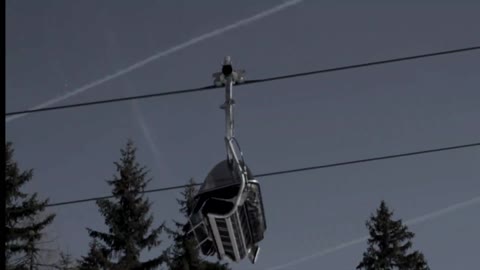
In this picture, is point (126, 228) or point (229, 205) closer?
point (229, 205)

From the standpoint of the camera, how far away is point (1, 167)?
5.69 m

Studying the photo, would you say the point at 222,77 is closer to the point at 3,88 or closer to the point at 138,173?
the point at 3,88

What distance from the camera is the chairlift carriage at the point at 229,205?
7.85m

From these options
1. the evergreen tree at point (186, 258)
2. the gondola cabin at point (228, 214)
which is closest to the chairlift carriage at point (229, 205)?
the gondola cabin at point (228, 214)

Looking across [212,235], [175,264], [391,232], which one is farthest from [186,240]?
[212,235]

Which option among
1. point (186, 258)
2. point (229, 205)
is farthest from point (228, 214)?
point (186, 258)

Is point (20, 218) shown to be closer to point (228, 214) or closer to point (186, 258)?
point (186, 258)

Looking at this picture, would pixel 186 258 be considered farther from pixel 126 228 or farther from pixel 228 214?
pixel 228 214

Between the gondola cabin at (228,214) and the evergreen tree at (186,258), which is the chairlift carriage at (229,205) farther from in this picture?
the evergreen tree at (186,258)

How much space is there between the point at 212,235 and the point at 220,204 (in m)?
0.36

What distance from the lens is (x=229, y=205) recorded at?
25.7 ft

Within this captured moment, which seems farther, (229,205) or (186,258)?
(186,258)

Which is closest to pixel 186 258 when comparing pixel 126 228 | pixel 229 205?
pixel 126 228

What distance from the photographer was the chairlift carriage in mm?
7852
